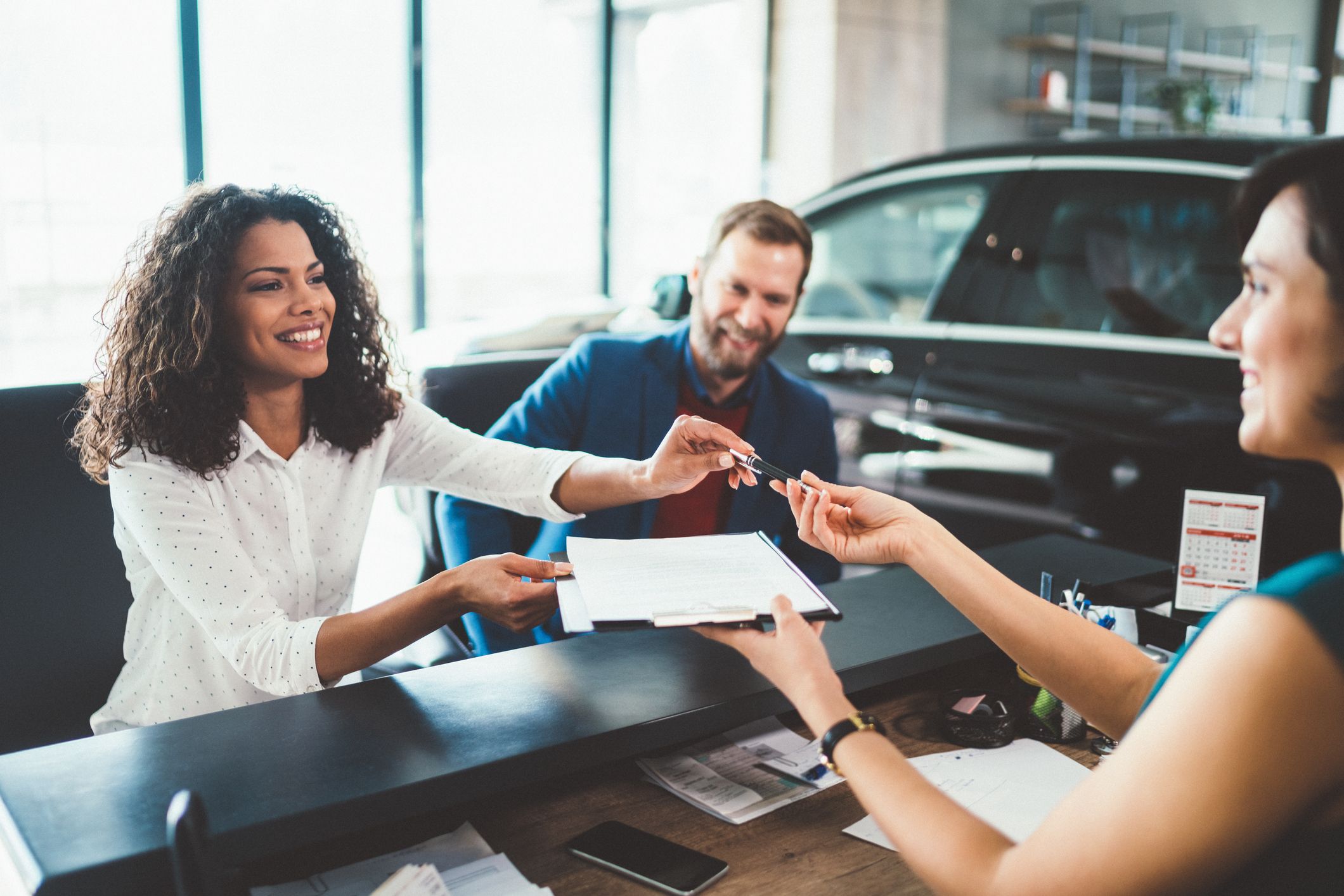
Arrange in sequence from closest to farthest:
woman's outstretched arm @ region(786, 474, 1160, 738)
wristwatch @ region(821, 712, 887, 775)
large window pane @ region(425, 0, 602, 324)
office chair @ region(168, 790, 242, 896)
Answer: office chair @ region(168, 790, 242, 896), wristwatch @ region(821, 712, 887, 775), woman's outstretched arm @ region(786, 474, 1160, 738), large window pane @ region(425, 0, 602, 324)

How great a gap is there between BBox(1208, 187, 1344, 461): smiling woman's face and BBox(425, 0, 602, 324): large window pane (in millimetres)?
5372

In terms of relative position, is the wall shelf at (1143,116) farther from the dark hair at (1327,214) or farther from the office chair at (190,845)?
the office chair at (190,845)

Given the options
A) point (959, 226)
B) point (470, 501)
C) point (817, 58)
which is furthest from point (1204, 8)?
point (470, 501)

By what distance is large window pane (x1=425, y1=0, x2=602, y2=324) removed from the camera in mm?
6047

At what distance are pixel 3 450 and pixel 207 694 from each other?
484 millimetres

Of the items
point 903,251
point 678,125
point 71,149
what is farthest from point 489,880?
point 678,125

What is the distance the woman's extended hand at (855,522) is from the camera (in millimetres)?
1315

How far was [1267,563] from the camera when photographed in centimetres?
230

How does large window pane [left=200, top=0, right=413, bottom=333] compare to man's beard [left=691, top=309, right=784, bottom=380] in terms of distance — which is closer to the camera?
man's beard [left=691, top=309, right=784, bottom=380]

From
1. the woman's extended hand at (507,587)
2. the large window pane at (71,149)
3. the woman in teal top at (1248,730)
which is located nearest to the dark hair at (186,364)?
the woman's extended hand at (507,587)

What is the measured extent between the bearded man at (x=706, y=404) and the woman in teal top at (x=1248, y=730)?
123 centimetres

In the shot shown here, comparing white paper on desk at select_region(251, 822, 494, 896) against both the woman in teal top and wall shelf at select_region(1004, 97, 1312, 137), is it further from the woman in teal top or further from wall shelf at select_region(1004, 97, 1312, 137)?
wall shelf at select_region(1004, 97, 1312, 137)

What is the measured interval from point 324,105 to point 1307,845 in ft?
18.7

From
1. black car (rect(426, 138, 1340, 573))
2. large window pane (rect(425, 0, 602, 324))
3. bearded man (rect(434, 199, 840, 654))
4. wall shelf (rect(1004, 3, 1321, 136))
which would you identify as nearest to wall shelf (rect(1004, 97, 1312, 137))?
wall shelf (rect(1004, 3, 1321, 136))
